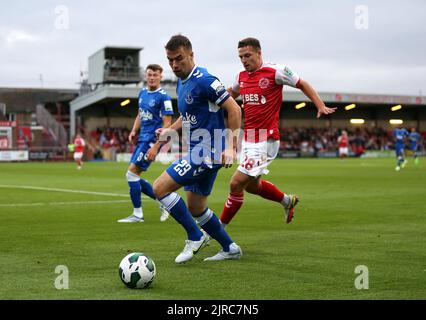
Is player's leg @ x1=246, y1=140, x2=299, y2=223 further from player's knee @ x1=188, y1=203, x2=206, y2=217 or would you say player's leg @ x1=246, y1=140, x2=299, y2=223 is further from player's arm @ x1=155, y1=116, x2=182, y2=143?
player's knee @ x1=188, y1=203, x2=206, y2=217

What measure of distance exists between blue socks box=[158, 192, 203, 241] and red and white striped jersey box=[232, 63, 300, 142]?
201 cm

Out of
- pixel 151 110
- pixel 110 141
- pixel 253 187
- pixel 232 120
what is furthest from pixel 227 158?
pixel 110 141

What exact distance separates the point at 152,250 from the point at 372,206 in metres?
7.18

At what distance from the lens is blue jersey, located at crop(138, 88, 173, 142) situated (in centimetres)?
1313

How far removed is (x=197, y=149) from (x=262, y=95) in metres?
2.10

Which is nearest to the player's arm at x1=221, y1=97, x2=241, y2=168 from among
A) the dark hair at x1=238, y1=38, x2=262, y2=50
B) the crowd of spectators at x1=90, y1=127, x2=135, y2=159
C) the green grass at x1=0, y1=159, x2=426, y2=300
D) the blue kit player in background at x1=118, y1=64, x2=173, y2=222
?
the green grass at x1=0, y1=159, x2=426, y2=300

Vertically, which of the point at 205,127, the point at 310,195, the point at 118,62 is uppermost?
the point at 118,62

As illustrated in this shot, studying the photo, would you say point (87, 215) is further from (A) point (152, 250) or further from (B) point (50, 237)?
(A) point (152, 250)

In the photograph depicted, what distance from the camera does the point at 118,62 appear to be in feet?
212

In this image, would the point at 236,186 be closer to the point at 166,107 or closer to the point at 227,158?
the point at 227,158
